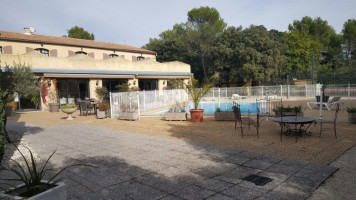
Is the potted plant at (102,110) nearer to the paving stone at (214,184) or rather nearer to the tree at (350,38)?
the paving stone at (214,184)

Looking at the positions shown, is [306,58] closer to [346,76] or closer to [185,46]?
[346,76]

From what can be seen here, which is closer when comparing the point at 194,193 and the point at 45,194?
the point at 45,194

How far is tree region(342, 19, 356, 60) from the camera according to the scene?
3722cm

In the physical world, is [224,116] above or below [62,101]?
below

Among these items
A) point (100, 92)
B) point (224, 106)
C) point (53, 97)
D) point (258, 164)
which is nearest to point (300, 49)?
point (224, 106)

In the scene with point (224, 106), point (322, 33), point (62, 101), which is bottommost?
point (224, 106)

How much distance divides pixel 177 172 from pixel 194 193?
3.01 ft

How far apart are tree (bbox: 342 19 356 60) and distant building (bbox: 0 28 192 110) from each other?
1127 inches

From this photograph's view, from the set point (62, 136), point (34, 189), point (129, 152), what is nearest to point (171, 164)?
point (129, 152)

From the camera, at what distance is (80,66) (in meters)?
19.2

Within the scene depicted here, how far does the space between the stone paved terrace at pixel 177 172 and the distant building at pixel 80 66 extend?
1266 centimetres

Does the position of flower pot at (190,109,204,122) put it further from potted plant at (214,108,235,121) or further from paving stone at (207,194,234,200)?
paving stone at (207,194,234,200)

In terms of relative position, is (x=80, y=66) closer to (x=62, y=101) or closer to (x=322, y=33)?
(x=62, y=101)

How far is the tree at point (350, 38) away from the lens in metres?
37.2
